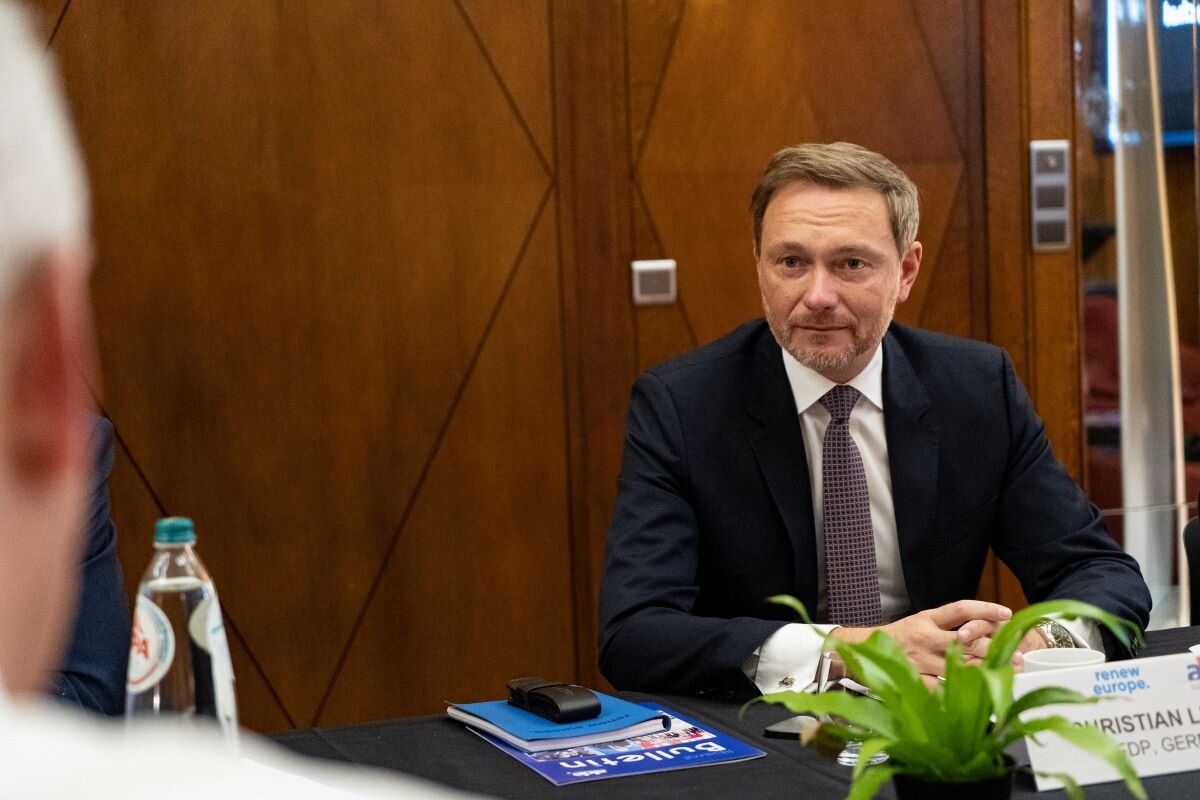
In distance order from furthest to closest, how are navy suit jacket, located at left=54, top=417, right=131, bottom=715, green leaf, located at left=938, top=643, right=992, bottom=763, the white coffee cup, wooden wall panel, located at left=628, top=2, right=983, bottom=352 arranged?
wooden wall panel, located at left=628, top=2, right=983, bottom=352
navy suit jacket, located at left=54, top=417, right=131, bottom=715
the white coffee cup
green leaf, located at left=938, top=643, right=992, bottom=763

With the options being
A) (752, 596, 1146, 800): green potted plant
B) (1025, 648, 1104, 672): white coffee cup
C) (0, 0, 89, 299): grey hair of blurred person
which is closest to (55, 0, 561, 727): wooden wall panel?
(1025, 648, 1104, 672): white coffee cup

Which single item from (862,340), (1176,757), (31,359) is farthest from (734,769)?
(31,359)

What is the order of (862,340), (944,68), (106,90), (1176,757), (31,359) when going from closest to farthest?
(31,359), (1176,757), (862,340), (106,90), (944,68)

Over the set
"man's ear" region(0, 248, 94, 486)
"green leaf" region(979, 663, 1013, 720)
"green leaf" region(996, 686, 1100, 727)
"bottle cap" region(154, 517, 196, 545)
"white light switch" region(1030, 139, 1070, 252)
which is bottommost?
"green leaf" region(996, 686, 1100, 727)

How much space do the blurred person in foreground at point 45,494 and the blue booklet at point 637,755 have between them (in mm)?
1290

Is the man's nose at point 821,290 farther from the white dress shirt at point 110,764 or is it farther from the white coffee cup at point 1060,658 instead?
the white dress shirt at point 110,764

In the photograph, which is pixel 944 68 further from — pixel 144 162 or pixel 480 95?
pixel 144 162

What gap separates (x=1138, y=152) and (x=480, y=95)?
6.24 ft

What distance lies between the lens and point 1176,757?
148 centimetres

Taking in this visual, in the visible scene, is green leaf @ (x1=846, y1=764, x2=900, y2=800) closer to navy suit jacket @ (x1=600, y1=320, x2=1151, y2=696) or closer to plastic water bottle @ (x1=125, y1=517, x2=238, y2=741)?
plastic water bottle @ (x1=125, y1=517, x2=238, y2=741)

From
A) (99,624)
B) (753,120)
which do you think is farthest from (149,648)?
(753,120)

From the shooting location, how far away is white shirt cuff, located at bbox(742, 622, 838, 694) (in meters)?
1.93

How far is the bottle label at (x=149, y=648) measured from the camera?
110cm

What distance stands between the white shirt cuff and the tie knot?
569 mm
